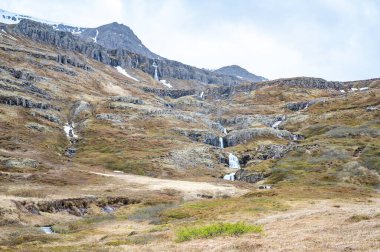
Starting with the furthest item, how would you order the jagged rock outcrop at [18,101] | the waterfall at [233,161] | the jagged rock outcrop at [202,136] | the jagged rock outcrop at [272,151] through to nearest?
the jagged rock outcrop at [18,101] → the jagged rock outcrop at [202,136] → the waterfall at [233,161] → the jagged rock outcrop at [272,151]

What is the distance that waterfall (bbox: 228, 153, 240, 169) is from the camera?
15488cm

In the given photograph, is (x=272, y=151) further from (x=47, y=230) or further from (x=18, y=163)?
(x=47, y=230)

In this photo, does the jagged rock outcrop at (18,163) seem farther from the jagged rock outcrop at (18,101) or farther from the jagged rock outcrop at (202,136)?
the jagged rock outcrop at (18,101)

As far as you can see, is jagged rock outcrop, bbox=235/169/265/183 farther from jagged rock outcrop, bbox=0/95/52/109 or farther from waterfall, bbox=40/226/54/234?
jagged rock outcrop, bbox=0/95/52/109

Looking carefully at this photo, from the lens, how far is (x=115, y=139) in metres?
172

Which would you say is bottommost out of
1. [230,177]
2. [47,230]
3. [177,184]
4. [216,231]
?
[47,230]

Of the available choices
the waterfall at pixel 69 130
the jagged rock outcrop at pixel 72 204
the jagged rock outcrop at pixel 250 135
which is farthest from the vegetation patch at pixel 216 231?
the waterfall at pixel 69 130

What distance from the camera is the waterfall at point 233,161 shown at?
155 m

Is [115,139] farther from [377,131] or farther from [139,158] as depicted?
[377,131]

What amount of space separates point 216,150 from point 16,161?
74.9 meters

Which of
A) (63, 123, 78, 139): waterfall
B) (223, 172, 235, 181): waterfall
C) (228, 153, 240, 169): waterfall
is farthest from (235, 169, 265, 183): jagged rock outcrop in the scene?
(63, 123, 78, 139): waterfall

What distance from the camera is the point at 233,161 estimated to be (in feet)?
517

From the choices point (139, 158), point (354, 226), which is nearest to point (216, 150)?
point (139, 158)

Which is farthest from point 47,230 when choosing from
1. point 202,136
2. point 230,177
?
point 202,136
